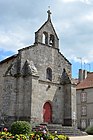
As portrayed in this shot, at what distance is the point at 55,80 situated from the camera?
29.8 m

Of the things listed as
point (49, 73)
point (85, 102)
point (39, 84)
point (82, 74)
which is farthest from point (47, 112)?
point (82, 74)

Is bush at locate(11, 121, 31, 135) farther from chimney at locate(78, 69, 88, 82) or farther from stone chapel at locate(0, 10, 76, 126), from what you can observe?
chimney at locate(78, 69, 88, 82)

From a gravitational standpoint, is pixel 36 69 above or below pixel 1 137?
above

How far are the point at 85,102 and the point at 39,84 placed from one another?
55.5ft

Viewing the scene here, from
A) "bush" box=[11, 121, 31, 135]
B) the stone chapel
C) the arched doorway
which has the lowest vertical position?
"bush" box=[11, 121, 31, 135]

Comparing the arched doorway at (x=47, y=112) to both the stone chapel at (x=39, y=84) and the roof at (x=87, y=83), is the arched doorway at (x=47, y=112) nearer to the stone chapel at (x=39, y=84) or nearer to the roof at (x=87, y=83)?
the stone chapel at (x=39, y=84)

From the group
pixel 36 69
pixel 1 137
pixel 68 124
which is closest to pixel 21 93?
pixel 36 69

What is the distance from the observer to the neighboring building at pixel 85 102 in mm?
41625

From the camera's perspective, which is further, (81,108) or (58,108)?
(81,108)

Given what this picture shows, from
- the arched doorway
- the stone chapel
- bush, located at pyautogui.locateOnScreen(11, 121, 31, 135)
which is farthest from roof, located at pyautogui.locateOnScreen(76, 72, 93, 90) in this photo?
bush, located at pyautogui.locateOnScreen(11, 121, 31, 135)

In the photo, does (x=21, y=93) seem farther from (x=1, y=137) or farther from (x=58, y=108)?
(x=1, y=137)

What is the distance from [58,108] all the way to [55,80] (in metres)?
3.22

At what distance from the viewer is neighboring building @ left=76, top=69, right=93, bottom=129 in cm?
4162

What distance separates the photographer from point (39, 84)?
27797 mm
